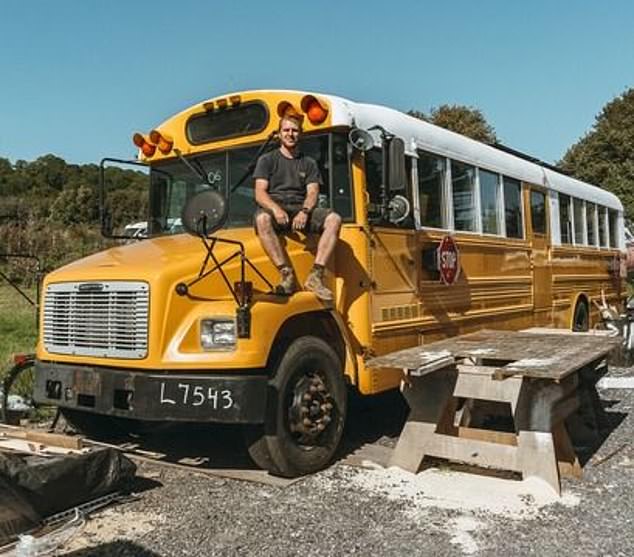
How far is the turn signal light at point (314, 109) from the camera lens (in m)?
5.36

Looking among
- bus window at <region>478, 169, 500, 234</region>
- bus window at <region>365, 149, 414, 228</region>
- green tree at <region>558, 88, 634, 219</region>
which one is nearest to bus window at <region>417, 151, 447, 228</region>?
bus window at <region>365, 149, 414, 228</region>

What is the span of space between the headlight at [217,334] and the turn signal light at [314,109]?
68.1 inches

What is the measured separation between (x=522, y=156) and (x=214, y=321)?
604 centimetres

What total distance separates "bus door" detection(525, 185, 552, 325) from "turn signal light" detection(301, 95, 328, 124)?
12.8 feet

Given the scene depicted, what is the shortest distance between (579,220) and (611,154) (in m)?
25.2

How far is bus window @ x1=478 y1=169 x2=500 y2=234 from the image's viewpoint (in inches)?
288

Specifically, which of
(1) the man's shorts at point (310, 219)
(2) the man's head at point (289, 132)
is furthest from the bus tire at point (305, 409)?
(2) the man's head at point (289, 132)

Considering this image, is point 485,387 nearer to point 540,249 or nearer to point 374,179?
point 374,179

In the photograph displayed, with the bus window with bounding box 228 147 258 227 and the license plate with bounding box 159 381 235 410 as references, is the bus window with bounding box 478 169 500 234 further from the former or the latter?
the license plate with bounding box 159 381 235 410

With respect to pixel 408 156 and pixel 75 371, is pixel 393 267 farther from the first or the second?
pixel 75 371

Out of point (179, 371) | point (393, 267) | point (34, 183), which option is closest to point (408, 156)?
point (393, 267)

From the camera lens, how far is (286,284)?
16.0 feet

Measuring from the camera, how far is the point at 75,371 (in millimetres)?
4906

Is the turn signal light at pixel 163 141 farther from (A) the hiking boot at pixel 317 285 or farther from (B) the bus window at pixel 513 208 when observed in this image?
(B) the bus window at pixel 513 208
